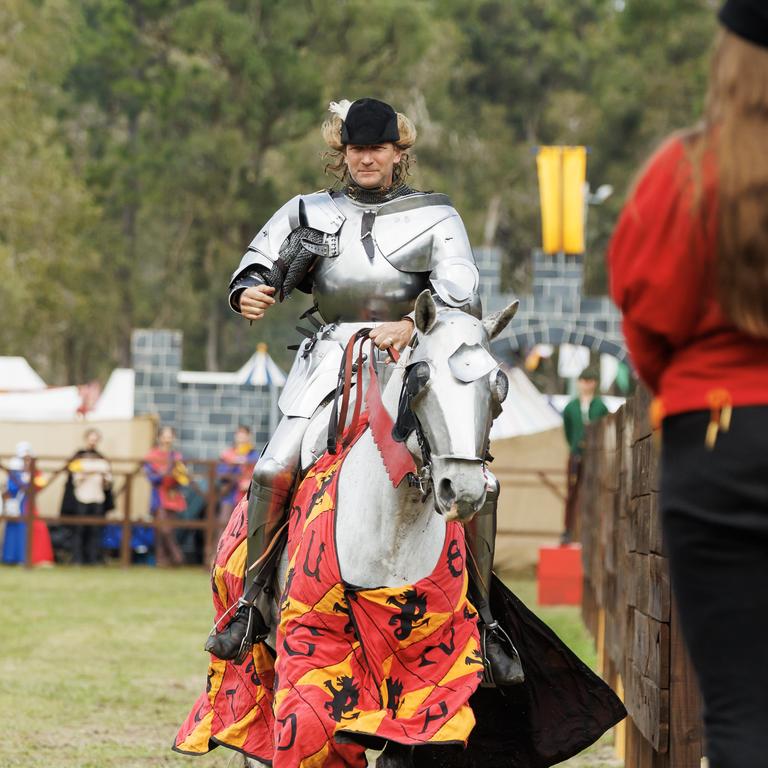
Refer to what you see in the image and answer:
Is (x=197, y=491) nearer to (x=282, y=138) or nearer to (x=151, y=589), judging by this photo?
(x=151, y=589)

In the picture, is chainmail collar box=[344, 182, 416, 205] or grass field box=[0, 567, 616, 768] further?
grass field box=[0, 567, 616, 768]

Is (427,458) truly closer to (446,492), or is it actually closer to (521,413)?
(446,492)

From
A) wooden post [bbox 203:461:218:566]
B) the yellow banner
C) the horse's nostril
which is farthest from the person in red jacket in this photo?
the yellow banner

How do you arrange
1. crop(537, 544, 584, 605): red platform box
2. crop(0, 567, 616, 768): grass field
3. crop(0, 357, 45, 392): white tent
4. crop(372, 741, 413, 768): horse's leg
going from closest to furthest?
crop(372, 741, 413, 768): horse's leg < crop(0, 567, 616, 768): grass field < crop(537, 544, 584, 605): red platform box < crop(0, 357, 45, 392): white tent

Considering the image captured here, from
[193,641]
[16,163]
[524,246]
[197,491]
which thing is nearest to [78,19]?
[16,163]

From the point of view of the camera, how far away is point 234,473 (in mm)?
20516

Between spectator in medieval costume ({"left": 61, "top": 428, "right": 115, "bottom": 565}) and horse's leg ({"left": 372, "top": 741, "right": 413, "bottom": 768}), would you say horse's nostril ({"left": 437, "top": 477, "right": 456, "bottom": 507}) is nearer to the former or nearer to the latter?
horse's leg ({"left": 372, "top": 741, "right": 413, "bottom": 768})

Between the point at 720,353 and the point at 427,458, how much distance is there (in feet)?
6.65

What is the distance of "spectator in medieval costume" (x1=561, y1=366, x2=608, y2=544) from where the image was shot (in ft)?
54.9

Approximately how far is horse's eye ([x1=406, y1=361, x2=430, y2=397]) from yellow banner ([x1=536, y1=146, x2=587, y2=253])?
16.6 metres

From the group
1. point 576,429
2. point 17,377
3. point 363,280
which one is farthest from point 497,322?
point 17,377

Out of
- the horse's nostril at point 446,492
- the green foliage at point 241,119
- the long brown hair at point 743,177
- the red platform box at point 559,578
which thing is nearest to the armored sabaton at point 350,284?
the horse's nostril at point 446,492

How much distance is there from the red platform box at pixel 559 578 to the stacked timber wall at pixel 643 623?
6.16 meters

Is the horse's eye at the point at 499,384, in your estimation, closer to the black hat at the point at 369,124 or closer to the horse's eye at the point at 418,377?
the horse's eye at the point at 418,377
